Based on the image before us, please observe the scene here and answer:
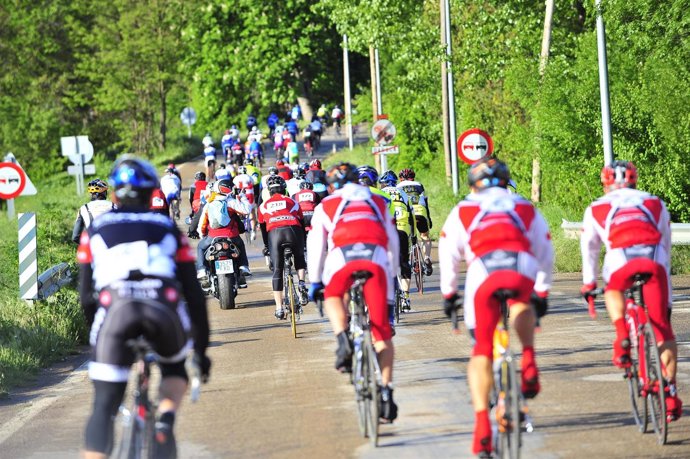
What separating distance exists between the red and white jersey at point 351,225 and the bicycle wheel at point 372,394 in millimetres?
743

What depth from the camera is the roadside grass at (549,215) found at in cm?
2313

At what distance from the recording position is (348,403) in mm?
11219

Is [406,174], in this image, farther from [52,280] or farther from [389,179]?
[52,280]

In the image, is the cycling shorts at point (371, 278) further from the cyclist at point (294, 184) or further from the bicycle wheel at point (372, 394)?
the cyclist at point (294, 184)

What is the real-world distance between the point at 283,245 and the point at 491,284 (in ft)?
29.9

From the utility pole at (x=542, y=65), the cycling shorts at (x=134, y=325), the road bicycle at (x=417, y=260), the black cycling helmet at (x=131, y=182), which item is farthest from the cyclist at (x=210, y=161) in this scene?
the cycling shorts at (x=134, y=325)

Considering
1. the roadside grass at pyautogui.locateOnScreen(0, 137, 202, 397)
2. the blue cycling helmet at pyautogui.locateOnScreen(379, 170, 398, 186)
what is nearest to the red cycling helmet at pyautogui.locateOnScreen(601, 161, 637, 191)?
the roadside grass at pyautogui.locateOnScreen(0, 137, 202, 397)

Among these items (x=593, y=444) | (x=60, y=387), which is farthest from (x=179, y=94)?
(x=593, y=444)

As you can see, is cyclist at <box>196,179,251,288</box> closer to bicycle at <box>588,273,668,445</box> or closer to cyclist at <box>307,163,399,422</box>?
cyclist at <box>307,163,399,422</box>

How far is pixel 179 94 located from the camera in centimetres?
8056

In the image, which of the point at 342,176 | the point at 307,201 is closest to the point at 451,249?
the point at 342,176

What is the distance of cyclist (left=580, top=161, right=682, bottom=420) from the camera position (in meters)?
9.31

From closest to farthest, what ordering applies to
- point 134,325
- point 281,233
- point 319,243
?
1. point 134,325
2. point 319,243
3. point 281,233

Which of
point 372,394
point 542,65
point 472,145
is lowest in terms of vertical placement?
point 372,394
